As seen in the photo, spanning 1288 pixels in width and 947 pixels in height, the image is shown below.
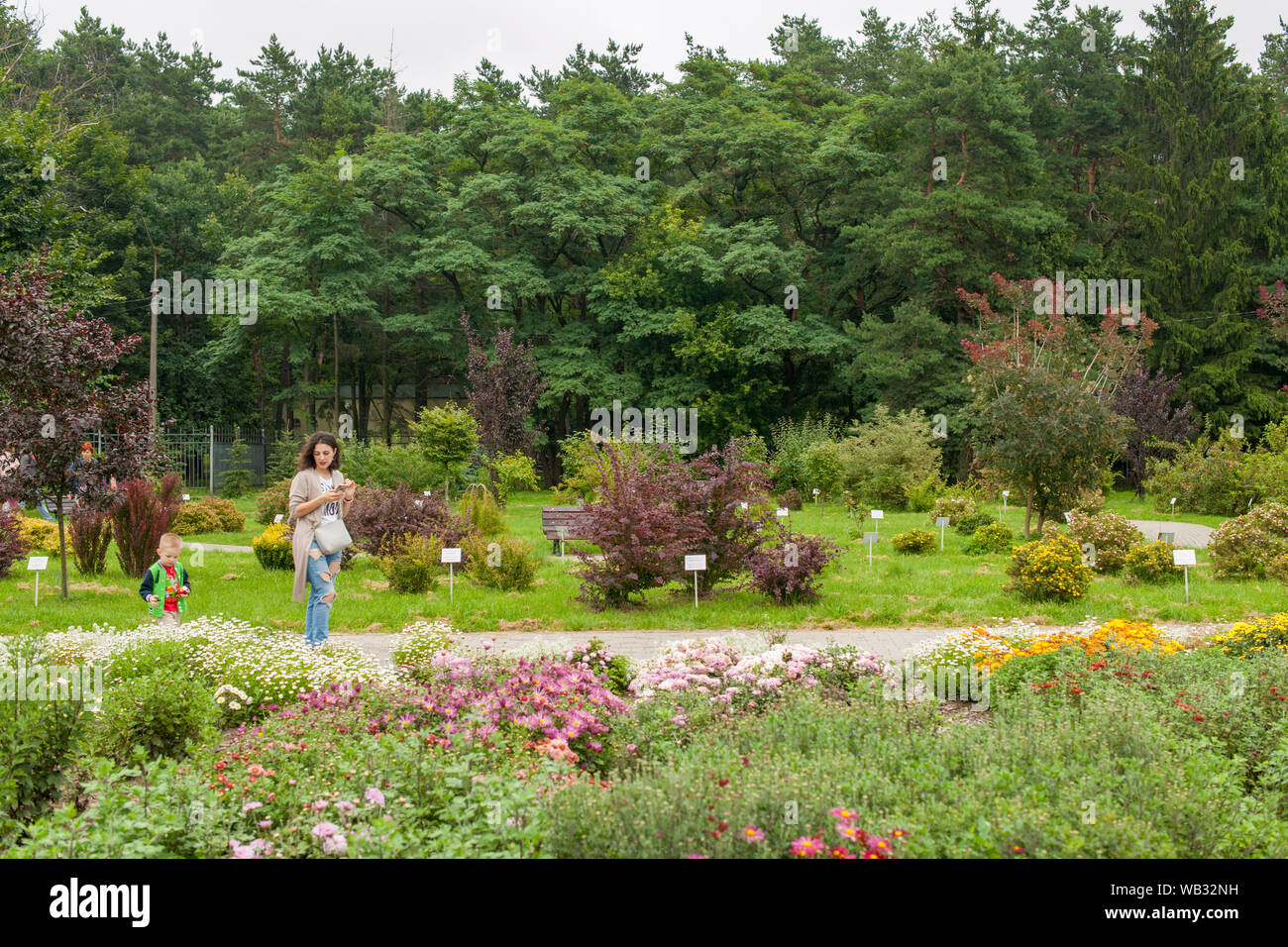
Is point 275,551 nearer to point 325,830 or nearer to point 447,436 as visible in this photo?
point 447,436

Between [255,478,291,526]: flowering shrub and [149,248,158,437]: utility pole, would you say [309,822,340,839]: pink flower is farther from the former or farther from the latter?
[255,478,291,526]: flowering shrub

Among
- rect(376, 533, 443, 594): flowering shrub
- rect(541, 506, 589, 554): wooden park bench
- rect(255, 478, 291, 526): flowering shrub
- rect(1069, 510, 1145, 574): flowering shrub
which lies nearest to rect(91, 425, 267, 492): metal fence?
rect(255, 478, 291, 526): flowering shrub

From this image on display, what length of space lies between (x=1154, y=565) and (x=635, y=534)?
21.8 ft

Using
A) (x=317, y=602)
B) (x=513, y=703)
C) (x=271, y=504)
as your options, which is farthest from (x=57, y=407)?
(x=271, y=504)

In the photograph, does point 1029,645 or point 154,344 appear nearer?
point 1029,645

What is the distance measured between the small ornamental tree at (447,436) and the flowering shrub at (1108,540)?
13598 millimetres

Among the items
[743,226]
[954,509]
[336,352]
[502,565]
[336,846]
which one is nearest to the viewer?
[336,846]

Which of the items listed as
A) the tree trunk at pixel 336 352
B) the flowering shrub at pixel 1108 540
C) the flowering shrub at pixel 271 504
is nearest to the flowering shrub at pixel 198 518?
the flowering shrub at pixel 271 504

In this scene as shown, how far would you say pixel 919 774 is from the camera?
192 inches

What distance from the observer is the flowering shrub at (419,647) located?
7707 mm

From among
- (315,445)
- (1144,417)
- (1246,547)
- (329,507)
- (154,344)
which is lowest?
(1246,547)

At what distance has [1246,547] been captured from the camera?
13.0 m

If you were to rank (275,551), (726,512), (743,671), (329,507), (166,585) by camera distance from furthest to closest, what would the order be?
(275,551) < (726,512) < (166,585) < (329,507) < (743,671)
